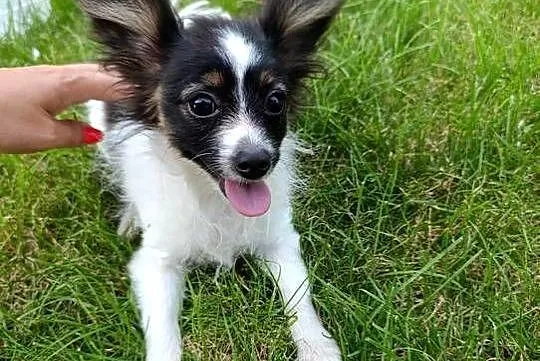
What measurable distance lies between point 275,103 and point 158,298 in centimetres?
75

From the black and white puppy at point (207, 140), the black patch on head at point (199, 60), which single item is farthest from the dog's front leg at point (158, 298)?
the black patch on head at point (199, 60)

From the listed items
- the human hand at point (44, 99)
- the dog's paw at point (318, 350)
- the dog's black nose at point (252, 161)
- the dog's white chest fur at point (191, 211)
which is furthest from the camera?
Answer: the dog's white chest fur at point (191, 211)

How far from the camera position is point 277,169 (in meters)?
3.30

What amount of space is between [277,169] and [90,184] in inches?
34.7

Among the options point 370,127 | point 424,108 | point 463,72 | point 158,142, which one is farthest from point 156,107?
point 463,72

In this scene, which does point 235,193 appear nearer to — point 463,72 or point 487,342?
point 487,342

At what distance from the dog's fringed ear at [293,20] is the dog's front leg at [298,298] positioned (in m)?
0.62

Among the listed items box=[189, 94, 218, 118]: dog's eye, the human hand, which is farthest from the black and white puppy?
the human hand

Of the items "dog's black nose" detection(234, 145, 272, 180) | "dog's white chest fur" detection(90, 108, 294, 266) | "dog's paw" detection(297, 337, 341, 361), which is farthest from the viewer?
"dog's white chest fur" detection(90, 108, 294, 266)

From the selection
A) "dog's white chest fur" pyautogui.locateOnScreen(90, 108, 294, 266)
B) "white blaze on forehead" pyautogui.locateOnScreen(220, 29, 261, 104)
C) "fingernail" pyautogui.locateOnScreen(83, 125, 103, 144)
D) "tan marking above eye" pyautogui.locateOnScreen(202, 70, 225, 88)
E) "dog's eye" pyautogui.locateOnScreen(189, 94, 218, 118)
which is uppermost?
"white blaze on forehead" pyautogui.locateOnScreen(220, 29, 261, 104)

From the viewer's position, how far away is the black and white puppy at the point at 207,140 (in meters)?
2.89

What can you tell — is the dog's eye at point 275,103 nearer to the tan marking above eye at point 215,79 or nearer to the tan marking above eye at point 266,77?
the tan marking above eye at point 266,77

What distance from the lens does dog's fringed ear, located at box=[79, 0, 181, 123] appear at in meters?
2.99

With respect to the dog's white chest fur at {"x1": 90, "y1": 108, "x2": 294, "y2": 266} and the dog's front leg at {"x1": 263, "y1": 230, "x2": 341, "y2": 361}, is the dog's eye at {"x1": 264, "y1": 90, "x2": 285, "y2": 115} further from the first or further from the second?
the dog's front leg at {"x1": 263, "y1": 230, "x2": 341, "y2": 361}
